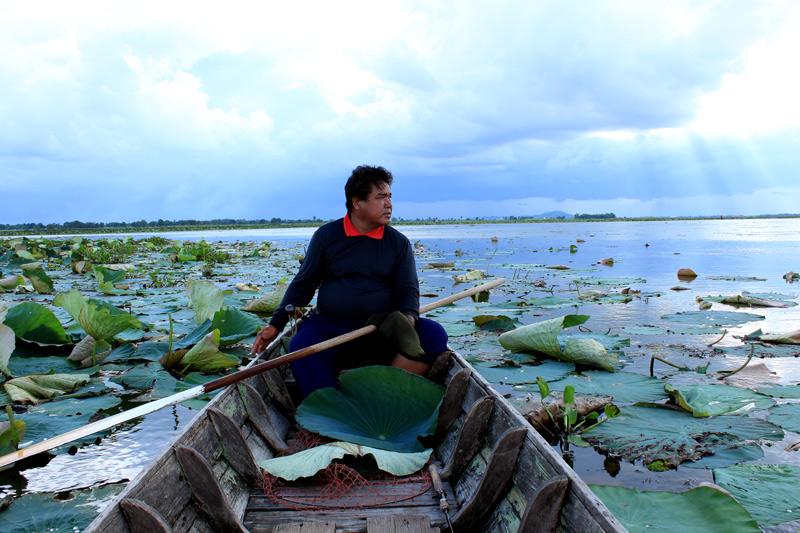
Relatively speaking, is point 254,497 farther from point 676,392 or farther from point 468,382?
point 676,392

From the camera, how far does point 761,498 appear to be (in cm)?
178

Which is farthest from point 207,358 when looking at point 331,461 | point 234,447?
point 331,461

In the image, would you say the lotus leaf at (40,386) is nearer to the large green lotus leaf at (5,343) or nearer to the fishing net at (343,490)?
the large green lotus leaf at (5,343)

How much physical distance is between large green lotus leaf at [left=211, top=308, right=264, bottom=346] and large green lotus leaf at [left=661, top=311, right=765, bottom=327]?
401 cm

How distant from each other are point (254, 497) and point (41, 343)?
253 cm

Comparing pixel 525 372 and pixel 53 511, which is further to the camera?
pixel 525 372

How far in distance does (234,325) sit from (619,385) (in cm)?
264

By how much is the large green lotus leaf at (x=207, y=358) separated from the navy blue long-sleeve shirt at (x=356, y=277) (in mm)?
528

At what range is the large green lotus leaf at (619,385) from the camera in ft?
9.20

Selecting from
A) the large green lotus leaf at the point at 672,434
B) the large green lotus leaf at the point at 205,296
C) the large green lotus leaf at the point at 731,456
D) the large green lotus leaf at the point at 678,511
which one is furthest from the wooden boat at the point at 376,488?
the large green lotus leaf at the point at 205,296

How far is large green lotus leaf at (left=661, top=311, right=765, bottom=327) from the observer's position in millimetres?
4832

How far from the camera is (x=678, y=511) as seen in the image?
1636mm

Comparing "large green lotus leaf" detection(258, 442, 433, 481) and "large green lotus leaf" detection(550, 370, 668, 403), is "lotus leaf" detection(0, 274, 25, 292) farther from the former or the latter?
"large green lotus leaf" detection(550, 370, 668, 403)

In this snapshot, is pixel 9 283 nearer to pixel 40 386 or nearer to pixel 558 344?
pixel 40 386
